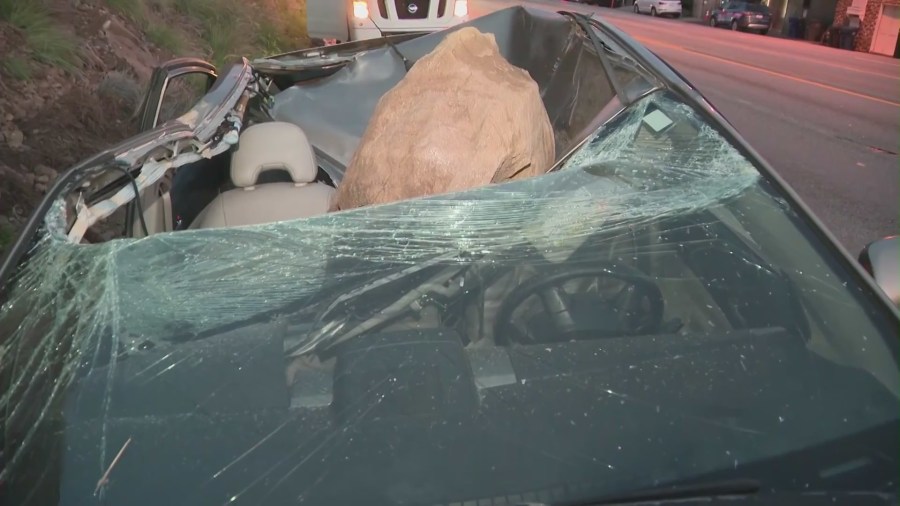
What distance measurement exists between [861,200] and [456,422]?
20.7ft

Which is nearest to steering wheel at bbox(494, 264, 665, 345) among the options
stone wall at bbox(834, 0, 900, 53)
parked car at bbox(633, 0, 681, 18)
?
stone wall at bbox(834, 0, 900, 53)

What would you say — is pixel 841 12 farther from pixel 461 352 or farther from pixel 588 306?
pixel 461 352

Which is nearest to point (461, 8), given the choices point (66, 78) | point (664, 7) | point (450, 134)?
point (66, 78)

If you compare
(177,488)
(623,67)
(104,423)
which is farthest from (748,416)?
(623,67)

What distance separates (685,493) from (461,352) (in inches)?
22.9

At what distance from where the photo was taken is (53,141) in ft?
19.8

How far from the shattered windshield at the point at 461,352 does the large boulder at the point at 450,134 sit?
393 millimetres

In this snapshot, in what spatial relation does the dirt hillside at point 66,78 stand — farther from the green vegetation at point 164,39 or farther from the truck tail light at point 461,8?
the truck tail light at point 461,8

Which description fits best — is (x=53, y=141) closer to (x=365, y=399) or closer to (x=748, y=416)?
(x=365, y=399)

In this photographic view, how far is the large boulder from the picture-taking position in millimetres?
2467

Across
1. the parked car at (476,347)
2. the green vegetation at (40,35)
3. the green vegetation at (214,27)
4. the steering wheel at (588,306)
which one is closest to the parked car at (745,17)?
the green vegetation at (214,27)

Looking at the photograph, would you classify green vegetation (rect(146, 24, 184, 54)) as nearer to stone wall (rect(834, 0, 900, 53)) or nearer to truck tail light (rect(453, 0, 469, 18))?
truck tail light (rect(453, 0, 469, 18))

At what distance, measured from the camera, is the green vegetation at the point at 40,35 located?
6.86 metres

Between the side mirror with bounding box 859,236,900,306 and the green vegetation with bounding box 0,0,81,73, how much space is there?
22.9 feet
